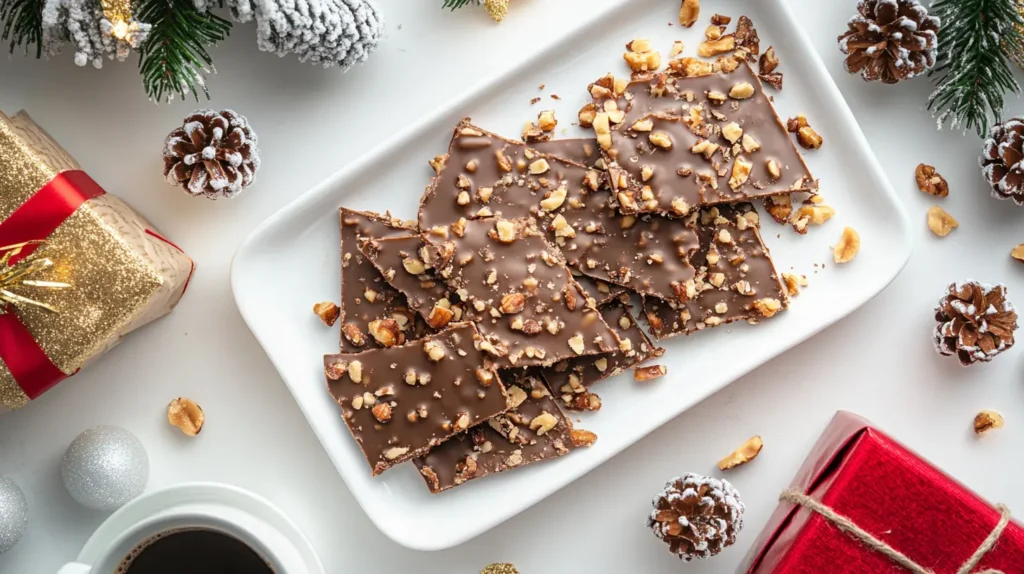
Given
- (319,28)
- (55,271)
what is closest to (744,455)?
(319,28)

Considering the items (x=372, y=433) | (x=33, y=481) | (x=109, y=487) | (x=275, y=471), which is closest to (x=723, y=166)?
(x=372, y=433)

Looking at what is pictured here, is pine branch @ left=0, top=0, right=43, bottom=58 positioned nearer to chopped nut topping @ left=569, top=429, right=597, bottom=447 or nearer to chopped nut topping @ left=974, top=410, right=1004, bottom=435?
chopped nut topping @ left=569, top=429, right=597, bottom=447

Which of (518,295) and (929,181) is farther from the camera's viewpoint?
(929,181)

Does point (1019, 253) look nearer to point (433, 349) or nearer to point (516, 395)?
point (516, 395)

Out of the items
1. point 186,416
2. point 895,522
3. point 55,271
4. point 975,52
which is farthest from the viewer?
point 186,416

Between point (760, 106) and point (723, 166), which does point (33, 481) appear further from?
point (760, 106)
